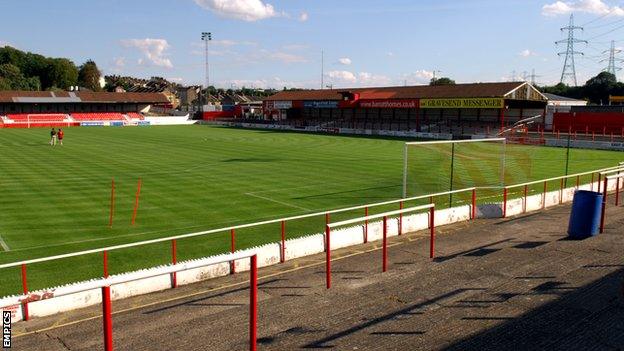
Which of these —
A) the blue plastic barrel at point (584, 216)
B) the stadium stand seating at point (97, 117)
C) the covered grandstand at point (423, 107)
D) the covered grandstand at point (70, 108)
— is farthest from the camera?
the stadium stand seating at point (97, 117)

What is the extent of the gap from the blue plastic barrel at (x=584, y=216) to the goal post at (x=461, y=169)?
7.28 meters

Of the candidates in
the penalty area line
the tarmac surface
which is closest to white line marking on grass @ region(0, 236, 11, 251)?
the penalty area line

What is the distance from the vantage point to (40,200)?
22.9m

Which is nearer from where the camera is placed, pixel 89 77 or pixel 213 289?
pixel 213 289

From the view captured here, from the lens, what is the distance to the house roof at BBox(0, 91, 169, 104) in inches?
3819

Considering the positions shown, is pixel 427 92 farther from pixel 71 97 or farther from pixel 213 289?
pixel 71 97

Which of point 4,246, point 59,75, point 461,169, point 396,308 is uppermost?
point 59,75

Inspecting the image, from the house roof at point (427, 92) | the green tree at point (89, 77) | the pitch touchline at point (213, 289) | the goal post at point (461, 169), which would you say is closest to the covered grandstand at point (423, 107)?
the house roof at point (427, 92)

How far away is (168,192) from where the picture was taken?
25219 mm

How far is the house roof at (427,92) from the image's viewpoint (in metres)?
62.5

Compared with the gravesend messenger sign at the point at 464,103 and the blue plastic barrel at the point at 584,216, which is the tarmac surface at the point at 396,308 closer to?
the blue plastic barrel at the point at 584,216

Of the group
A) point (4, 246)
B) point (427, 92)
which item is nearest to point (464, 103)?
point (427, 92)

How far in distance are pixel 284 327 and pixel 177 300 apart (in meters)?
2.89

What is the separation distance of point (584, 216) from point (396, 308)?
26.2 feet
